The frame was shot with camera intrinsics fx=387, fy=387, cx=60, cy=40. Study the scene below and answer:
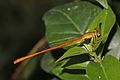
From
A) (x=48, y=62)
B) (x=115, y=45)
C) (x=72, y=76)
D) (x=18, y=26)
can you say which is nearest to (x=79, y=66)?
(x=72, y=76)

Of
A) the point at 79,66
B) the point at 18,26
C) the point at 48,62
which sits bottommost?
the point at 18,26

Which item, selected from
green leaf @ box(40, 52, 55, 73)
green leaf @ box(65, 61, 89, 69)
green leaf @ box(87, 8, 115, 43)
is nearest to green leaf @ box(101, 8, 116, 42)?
green leaf @ box(87, 8, 115, 43)

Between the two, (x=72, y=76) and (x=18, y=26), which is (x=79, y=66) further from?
(x=18, y=26)

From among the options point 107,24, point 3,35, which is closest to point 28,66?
point 107,24

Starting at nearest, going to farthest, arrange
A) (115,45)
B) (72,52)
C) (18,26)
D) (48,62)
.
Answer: (72,52), (115,45), (48,62), (18,26)

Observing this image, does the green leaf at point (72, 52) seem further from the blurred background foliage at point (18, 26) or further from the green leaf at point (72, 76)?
the blurred background foliage at point (18, 26)

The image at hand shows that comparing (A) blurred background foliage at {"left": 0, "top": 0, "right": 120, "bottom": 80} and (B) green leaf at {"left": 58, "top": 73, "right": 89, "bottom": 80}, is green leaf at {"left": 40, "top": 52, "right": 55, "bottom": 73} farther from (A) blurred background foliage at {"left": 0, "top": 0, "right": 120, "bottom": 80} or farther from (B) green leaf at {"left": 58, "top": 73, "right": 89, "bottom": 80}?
(A) blurred background foliage at {"left": 0, "top": 0, "right": 120, "bottom": 80}
